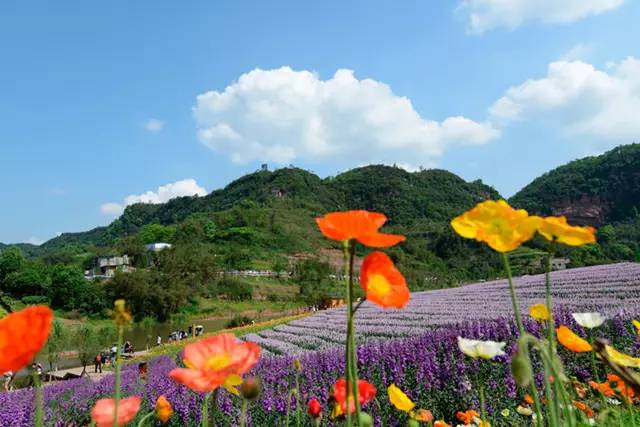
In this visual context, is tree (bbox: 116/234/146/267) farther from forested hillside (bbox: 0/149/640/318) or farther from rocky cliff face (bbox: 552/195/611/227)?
rocky cliff face (bbox: 552/195/611/227)

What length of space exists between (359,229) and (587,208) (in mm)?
129707

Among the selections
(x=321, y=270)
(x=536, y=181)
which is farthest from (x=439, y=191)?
(x=321, y=270)

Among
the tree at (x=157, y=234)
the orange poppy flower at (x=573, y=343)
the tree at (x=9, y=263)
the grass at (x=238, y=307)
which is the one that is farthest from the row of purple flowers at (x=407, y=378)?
the tree at (x=157, y=234)

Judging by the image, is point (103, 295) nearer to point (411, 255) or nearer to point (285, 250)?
point (285, 250)

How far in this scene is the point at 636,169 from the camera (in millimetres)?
108875

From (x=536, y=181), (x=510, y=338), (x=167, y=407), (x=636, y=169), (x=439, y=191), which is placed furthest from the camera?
(x=439, y=191)

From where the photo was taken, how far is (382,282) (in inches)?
36.9

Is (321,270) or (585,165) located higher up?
(585,165)

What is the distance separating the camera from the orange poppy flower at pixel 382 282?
888 mm

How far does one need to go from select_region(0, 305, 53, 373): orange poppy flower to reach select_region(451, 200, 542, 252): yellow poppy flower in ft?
2.30

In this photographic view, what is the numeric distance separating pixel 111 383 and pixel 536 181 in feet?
412

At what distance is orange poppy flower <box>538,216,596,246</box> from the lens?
2.91 ft

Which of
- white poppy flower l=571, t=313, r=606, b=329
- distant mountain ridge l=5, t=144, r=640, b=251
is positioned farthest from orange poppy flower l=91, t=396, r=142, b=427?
distant mountain ridge l=5, t=144, r=640, b=251

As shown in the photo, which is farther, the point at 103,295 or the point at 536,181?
the point at 536,181
